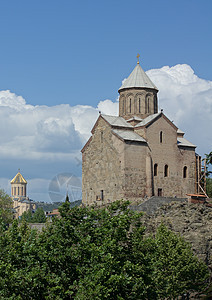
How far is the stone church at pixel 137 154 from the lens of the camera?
157 feet

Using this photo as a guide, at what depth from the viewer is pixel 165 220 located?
142 feet

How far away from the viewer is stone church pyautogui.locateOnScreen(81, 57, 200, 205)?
47844mm

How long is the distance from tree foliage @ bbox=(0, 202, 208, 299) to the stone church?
2376cm

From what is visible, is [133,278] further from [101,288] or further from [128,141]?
[128,141]

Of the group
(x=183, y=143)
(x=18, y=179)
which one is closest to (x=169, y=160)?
(x=183, y=143)

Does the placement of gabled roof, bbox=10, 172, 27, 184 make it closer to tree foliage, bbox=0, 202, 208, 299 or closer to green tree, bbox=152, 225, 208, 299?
green tree, bbox=152, 225, 208, 299

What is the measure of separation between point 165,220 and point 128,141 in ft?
29.8

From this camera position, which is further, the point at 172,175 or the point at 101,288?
the point at 172,175

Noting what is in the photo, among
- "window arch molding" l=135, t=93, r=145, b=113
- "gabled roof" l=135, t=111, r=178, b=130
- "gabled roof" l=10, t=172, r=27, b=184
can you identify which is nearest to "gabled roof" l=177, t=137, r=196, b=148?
"gabled roof" l=135, t=111, r=178, b=130

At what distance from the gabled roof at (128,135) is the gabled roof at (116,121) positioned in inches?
28.8

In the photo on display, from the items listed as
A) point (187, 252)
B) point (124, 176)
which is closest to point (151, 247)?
point (187, 252)

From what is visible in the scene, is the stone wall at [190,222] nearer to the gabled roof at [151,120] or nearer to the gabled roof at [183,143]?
the gabled roof at [183,143]

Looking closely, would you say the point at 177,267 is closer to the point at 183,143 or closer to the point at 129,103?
the point at 183,143

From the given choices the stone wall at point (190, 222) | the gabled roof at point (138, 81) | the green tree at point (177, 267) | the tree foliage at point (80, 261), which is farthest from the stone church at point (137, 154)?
the tree foliage at point (80, 261)
